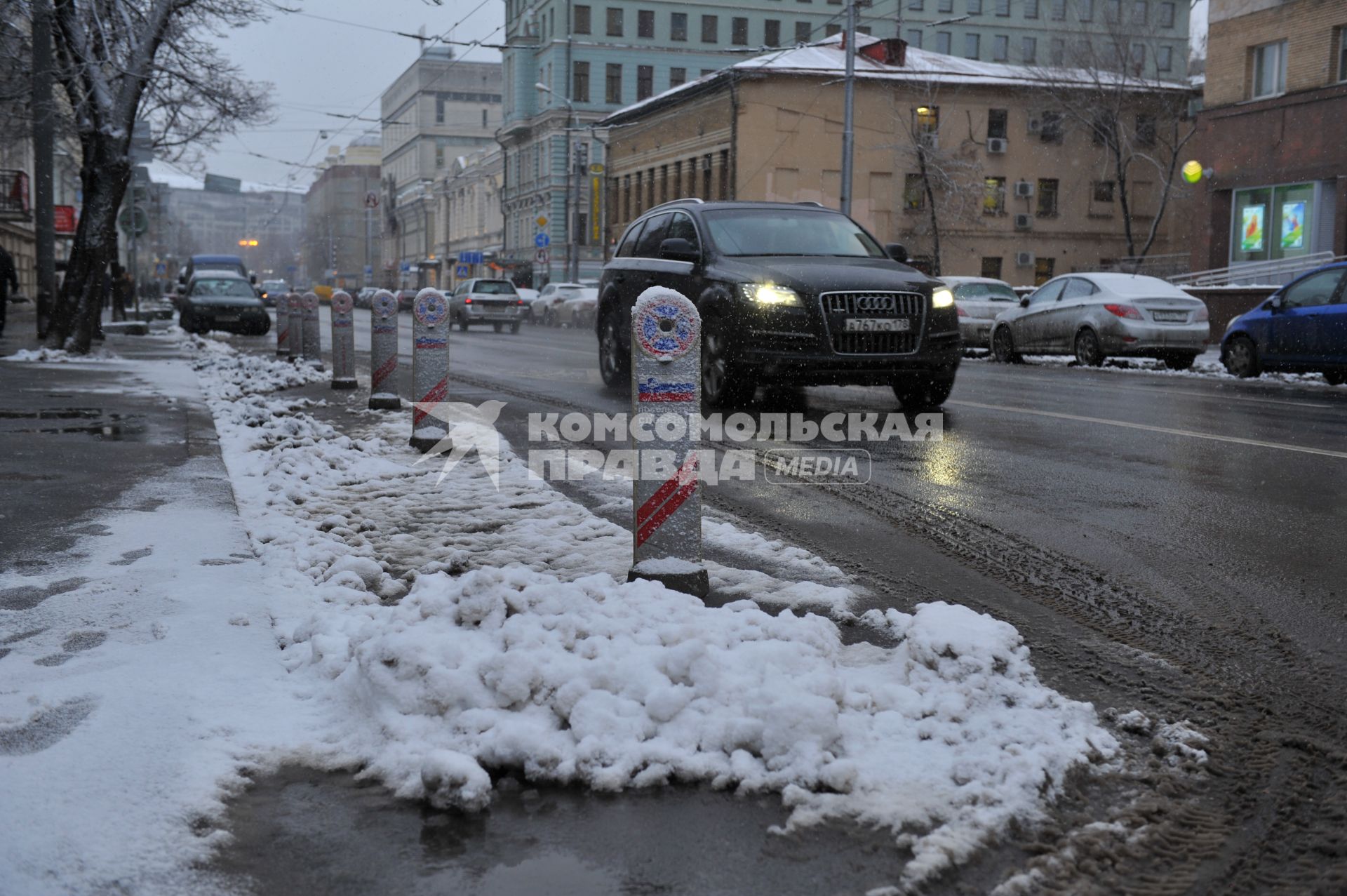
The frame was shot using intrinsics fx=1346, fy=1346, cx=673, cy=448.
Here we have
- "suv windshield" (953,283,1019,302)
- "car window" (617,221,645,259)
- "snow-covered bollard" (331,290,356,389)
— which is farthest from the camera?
"suv windshield" (953,283,1019,302)

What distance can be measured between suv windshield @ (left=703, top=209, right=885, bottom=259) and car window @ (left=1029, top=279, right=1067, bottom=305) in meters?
10.7

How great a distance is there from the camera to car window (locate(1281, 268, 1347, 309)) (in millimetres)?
16344

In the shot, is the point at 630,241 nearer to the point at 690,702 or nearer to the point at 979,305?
the point at 690,702

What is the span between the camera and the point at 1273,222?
3334 centimetres

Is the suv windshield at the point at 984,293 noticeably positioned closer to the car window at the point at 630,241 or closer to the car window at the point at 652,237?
the car window at the point at 630,241

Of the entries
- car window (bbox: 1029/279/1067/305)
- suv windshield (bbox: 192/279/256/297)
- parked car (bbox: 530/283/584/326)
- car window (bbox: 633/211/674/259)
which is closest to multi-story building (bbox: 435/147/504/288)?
parked car (bbox: 530/283/584/326)

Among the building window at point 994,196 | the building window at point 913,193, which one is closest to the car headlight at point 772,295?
the building window at point 913,193

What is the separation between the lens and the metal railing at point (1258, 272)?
31047 mm

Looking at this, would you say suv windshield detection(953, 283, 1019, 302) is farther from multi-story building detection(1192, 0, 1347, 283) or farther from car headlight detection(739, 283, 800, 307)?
car headlight detection(739, 283, 800, 307)

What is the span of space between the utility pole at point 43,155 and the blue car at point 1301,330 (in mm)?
16354

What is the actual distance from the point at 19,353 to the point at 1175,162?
150ft

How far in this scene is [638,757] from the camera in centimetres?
307

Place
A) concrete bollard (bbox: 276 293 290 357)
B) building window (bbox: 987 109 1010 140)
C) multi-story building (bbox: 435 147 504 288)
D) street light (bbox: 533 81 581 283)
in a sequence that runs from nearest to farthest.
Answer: concrete bollard (bbox: 276 293 290 357) → building window (bbox: 987 109 1010 140) → street light (bbox: 533 81 581 283) → multi-story building (bbox: 435 147 504 288)

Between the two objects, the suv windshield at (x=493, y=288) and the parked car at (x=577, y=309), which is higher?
the suv windshield at (x=493, y=288)
